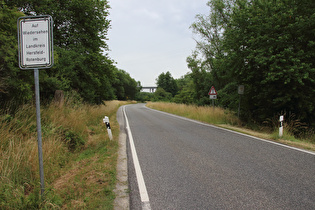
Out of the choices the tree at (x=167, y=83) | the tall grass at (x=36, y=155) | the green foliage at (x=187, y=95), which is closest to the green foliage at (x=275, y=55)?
the tall grass at (x=36, y=155)

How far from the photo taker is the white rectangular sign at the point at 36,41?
2658 millimetres

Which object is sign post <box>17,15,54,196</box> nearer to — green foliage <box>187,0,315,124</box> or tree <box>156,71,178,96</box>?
green foliage <box>187,0,315,124</box>

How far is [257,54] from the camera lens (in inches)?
394

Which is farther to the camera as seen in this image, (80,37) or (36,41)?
(80,37)

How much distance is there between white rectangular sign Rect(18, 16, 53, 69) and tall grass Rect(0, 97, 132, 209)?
1775 millimetres

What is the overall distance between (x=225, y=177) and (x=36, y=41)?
12.8ft

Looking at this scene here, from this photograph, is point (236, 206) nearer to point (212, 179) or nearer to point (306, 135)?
point (212, 179)

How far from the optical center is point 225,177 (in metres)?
3.76

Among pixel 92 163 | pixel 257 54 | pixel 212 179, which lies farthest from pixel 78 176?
pixel 257 54

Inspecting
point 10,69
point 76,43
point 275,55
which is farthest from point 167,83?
point 10,69

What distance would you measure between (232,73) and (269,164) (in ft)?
29.1

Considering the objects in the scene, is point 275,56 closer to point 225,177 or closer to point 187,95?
point 225,177

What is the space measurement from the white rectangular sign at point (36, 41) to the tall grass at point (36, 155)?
1775 millimetres

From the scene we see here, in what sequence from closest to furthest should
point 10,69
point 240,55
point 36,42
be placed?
1. point 36,42
2. point 10,69
3. point 240,55
